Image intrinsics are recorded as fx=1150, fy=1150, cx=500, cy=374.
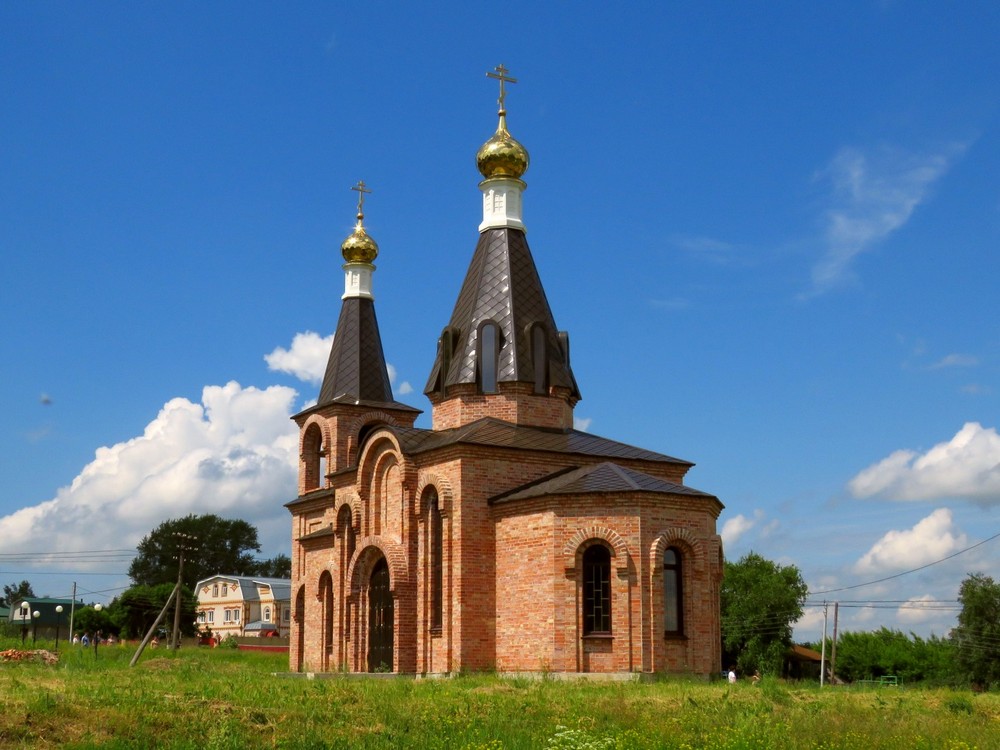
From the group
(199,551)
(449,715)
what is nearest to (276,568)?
(199,551)

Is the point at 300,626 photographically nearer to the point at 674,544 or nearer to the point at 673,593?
the point at 673,593

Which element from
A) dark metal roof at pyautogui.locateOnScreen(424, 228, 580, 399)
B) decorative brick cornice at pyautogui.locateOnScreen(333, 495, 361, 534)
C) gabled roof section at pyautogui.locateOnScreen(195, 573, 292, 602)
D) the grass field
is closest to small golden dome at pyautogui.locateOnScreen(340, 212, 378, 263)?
dark metal roof at pyautogui.locateOnScreen(424, 228, 580, 399)

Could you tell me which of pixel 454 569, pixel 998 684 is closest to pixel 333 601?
pixel 454 569

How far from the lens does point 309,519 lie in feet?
112

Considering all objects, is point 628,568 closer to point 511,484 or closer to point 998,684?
point 511,484

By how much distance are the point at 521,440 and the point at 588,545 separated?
10.8 ft

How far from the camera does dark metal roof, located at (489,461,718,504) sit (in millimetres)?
21781

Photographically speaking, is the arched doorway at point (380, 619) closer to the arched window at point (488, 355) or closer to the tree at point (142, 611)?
the arched window at point (488, 355)

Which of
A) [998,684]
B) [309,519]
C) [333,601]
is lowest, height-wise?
[998,684]

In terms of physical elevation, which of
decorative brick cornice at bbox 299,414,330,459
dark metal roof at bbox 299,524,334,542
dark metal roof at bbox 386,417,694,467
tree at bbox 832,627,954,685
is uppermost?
decorative brick cornice at bbox 299,414,330,459

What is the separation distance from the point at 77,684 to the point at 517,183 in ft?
56.8

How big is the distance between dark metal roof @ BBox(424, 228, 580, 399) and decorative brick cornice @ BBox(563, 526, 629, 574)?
502 centimetres

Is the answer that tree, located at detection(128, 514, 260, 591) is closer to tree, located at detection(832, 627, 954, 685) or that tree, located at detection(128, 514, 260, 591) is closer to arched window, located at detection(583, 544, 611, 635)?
tree, located at detection(832, 627, 954, 685)

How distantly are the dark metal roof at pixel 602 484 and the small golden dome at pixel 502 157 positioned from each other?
8.59 metres
